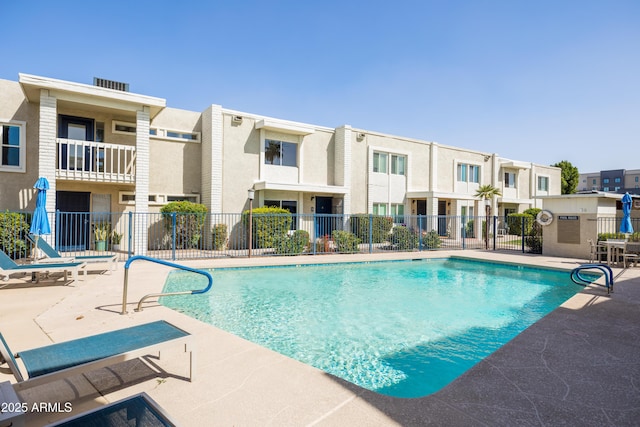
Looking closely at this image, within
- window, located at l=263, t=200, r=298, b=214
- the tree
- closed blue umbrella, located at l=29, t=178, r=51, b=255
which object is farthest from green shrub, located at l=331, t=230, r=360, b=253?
the tree

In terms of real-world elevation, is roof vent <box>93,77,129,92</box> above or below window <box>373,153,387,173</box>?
above

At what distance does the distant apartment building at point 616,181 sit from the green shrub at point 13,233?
89.7 metres

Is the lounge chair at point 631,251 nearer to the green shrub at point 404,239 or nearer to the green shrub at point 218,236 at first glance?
the green shrub at point 404,239

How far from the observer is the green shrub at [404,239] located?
18.6m

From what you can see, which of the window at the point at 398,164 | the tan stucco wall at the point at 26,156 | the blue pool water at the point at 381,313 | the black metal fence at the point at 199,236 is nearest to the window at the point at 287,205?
the black metal fence at the point at 199,236

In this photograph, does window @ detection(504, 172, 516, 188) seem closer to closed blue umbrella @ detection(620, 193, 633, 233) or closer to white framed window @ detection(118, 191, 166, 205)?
closed blue umbrella @ detection(620, 193, 633, 233)

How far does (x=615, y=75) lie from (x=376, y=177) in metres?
13.7

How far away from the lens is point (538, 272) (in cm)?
1238

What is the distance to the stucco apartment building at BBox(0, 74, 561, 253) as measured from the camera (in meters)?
13.8

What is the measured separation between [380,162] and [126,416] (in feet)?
72.7

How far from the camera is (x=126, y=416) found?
221 centimetres

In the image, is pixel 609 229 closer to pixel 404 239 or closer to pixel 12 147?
pixel 404 239

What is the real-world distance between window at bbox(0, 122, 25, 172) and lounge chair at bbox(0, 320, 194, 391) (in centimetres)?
1445

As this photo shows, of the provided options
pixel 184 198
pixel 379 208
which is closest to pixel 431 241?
pixel 379 208
